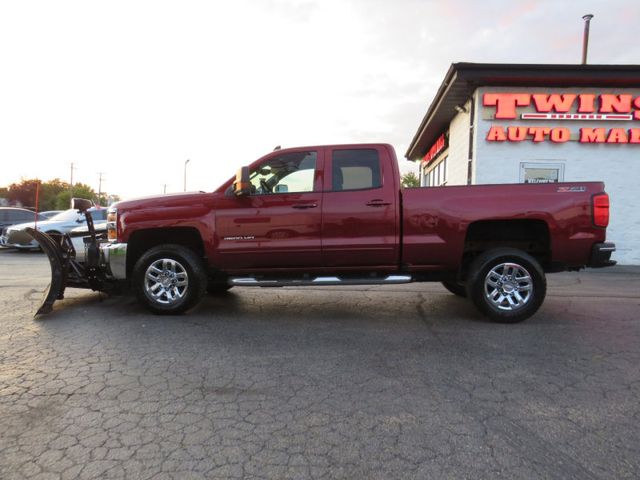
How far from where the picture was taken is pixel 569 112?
11836 millimetres

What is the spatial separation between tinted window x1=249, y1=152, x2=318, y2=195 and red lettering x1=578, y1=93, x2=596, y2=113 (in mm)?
9234

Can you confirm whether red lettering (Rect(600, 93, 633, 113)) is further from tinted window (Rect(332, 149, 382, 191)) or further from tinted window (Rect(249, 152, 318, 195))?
tinted window (Rect(249, 152, 318, 195))

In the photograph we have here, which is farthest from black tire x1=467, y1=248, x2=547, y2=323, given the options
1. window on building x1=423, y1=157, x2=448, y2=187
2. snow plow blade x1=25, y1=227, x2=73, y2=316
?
window on building x1=423, y1=157, x2=448, y2=187

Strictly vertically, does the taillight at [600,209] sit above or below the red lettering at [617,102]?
below

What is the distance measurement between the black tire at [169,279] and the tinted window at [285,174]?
3.97ft

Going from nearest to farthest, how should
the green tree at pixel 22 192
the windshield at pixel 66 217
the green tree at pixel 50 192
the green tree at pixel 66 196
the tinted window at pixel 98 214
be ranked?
the windshield at pixel 66 217, the tinted window at pixel 98 214, the green tree at pixel 66 196, the green tree at pixel 22 192, the green tree at pixel 50 192

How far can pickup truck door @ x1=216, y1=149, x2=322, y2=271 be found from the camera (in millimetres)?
5688

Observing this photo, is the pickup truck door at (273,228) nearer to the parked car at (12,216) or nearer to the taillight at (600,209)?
the taillight at (600,209)

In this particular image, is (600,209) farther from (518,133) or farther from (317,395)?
(518,133)

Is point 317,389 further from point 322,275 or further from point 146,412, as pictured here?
point 322,275

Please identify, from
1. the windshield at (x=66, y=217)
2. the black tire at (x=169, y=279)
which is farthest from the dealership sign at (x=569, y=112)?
the windshield at (x=66, y=217)

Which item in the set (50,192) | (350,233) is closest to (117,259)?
(350,233)

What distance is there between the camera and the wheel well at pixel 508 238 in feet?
18.9

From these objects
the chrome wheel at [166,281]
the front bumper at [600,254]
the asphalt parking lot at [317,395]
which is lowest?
the asphalt parking lot at [317,395]
